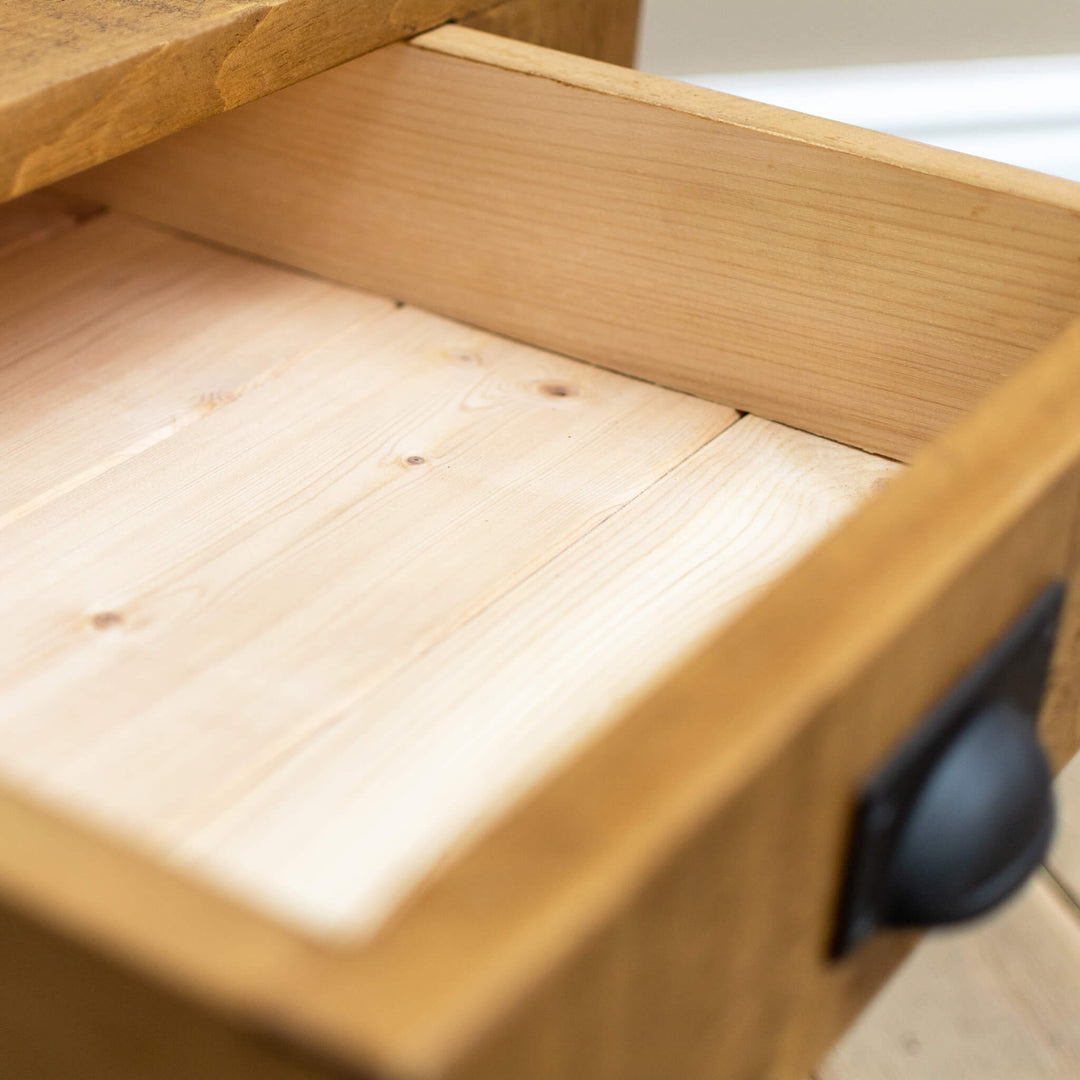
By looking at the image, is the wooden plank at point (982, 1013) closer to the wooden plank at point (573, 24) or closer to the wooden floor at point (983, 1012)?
the wooden floor at point (983, 1012)

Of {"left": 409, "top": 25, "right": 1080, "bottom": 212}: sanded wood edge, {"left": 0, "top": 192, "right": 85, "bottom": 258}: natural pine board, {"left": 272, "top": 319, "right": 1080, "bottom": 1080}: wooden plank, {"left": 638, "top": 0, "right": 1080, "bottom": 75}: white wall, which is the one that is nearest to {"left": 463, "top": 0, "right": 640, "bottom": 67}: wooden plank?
{"left": 409, "top": 25, "right": 1080, "bottom": 212}: sanded wood edge

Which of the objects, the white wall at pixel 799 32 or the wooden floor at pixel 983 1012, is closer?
the wooden floor at pixel 983 1012

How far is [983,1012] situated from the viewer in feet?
2.19

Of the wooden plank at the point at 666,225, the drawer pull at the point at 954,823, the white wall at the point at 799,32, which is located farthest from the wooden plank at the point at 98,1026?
the white wall at the point at 799,32

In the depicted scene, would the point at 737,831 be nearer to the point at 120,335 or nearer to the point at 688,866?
the point at 688,866

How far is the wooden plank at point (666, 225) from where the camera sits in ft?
1.49

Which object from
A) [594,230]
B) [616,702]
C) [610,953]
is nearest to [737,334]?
[594,230]

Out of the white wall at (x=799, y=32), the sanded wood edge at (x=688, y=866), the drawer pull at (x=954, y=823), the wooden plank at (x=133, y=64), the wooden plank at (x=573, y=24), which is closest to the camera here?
the sanded wood edge at (x=688, y=866)

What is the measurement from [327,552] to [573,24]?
0.35 m

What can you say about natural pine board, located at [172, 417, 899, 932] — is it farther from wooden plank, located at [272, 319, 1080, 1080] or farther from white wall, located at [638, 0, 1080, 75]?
white wall, located at [638, 0, 1080, 75]

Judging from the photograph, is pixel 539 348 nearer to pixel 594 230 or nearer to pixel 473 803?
pixel 594 230

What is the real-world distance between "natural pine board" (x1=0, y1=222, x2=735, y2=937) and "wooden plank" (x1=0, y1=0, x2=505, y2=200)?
109 millimetres

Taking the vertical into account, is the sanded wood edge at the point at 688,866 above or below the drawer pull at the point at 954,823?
above

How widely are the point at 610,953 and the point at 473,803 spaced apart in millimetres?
138
